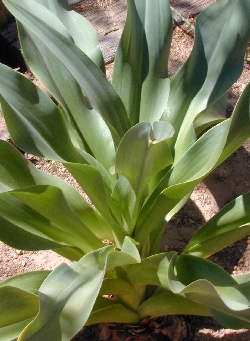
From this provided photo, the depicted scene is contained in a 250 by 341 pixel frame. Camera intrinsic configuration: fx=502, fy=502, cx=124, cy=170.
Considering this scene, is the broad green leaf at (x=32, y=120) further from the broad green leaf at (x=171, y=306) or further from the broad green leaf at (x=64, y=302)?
the broad green leaf at (x=171, y=306)

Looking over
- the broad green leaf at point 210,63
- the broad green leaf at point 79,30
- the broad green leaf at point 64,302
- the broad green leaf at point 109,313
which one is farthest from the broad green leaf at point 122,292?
the broad green leaf at point 79,30

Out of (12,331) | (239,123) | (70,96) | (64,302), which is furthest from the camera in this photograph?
(70,96)

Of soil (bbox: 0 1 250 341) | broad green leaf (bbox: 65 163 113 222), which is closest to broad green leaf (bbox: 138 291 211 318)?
soil (bbox: 0 1 250 341)

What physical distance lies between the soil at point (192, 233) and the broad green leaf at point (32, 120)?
0.58m

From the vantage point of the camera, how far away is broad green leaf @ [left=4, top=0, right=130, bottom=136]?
1.04 m

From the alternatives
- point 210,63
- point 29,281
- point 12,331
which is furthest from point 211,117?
point 12,331

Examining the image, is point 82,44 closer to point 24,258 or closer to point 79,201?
point 79,201

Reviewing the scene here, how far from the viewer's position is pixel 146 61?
132 centimetres

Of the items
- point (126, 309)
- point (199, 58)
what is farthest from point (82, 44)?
point (126, 309)

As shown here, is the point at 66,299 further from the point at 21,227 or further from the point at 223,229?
the point at 223,229

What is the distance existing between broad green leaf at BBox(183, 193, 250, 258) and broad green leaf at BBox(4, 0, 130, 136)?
1.08 ft

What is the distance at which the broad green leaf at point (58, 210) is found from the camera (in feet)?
3.34

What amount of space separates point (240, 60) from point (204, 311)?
633 mm

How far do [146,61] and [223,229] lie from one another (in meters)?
0.48
